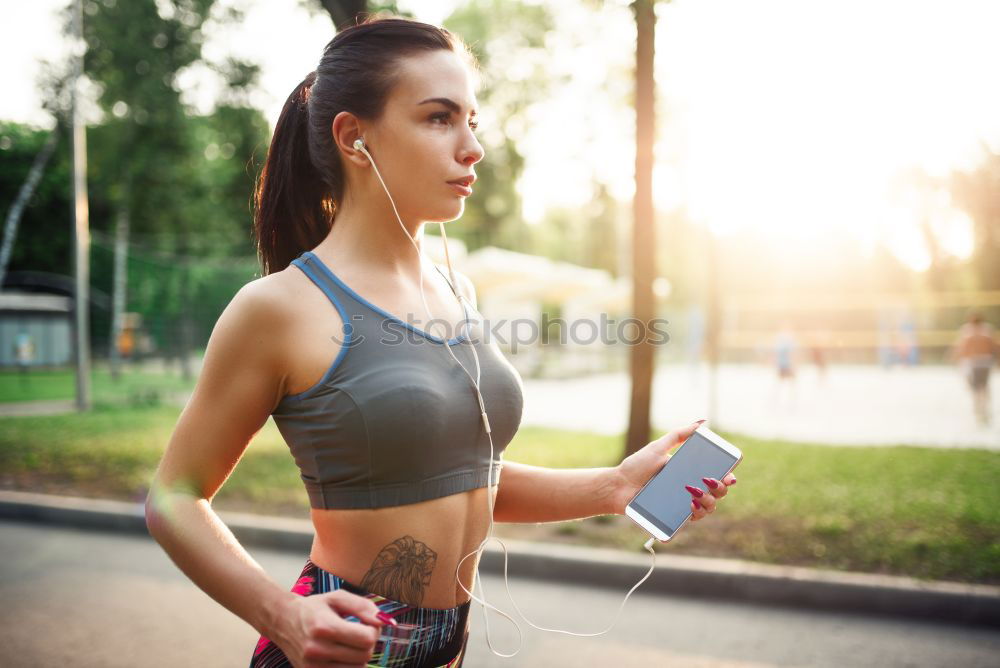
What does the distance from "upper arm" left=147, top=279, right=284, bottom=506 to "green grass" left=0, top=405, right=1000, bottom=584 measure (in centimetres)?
460

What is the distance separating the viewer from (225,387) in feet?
4.33

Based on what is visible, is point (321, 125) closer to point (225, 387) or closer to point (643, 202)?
point (225, 387)

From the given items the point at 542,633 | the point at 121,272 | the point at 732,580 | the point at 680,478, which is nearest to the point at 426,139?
the point at 680,478

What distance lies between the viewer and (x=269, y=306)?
52.4 inches

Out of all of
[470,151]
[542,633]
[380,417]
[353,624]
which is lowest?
[542,633]

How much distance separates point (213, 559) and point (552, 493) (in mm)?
752

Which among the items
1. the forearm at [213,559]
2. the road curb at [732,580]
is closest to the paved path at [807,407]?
the road curb at [732,580]

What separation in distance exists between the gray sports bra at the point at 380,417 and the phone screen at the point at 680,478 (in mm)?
397

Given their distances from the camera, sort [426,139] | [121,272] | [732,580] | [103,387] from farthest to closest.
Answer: [121,272]
[103,387]
[732,580]
[426,139]

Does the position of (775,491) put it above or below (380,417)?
below

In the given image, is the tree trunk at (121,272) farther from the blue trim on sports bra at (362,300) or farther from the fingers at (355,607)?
the fingers at (355,607)

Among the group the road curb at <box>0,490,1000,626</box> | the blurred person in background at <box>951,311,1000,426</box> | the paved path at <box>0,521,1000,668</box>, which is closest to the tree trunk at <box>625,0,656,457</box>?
the road curb at <box>0,490,1000,626</box>

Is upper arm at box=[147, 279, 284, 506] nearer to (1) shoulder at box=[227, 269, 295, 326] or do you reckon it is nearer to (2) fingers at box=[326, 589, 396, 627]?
(1) shoulder at box=[227, 269, 295, 326]

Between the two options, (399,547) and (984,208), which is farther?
(984,208)
